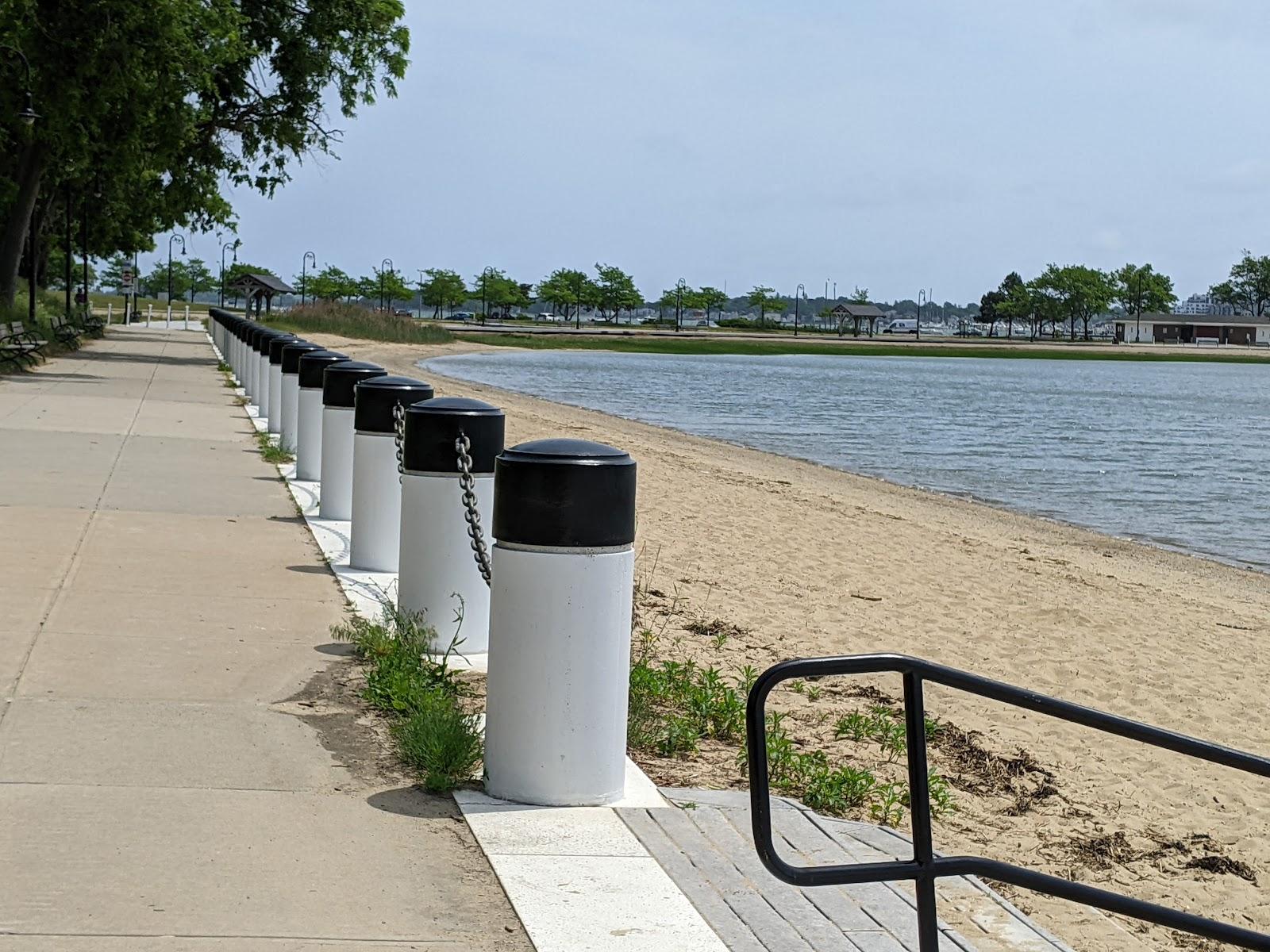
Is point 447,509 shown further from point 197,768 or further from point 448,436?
point 197,768

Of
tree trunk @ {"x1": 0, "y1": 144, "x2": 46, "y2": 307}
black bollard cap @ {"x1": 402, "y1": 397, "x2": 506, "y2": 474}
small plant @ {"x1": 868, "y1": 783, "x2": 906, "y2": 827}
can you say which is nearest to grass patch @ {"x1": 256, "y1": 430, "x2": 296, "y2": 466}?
black bollard cap @ {"x1": 402, "y1": 397, "x2": 506, "y2": 474}


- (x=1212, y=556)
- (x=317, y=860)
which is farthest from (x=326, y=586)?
(x=1212, y=556)

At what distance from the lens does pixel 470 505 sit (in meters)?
6.02

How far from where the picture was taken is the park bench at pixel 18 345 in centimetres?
2597

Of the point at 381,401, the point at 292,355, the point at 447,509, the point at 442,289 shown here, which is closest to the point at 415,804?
the point at 447,509

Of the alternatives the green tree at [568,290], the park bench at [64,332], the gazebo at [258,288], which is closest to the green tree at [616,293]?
the green tree at [568,290]

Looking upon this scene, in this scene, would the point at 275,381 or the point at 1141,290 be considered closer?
the point at 275,381

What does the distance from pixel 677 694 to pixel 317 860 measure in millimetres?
2783

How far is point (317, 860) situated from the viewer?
4.12 meters

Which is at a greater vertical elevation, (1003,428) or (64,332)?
(64,332)

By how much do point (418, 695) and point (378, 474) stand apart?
2.88 meters

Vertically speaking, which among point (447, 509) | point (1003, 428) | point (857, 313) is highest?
point (857, 313)

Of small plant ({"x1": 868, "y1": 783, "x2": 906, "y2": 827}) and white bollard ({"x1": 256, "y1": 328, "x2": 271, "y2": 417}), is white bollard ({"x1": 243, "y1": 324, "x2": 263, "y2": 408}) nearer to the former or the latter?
white bollard ({"x1": 256, "y1": 328, "x2": 271, "y2": 417})

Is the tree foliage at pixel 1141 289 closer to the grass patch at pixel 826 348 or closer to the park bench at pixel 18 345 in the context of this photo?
the grass patch at pixel 826 348
